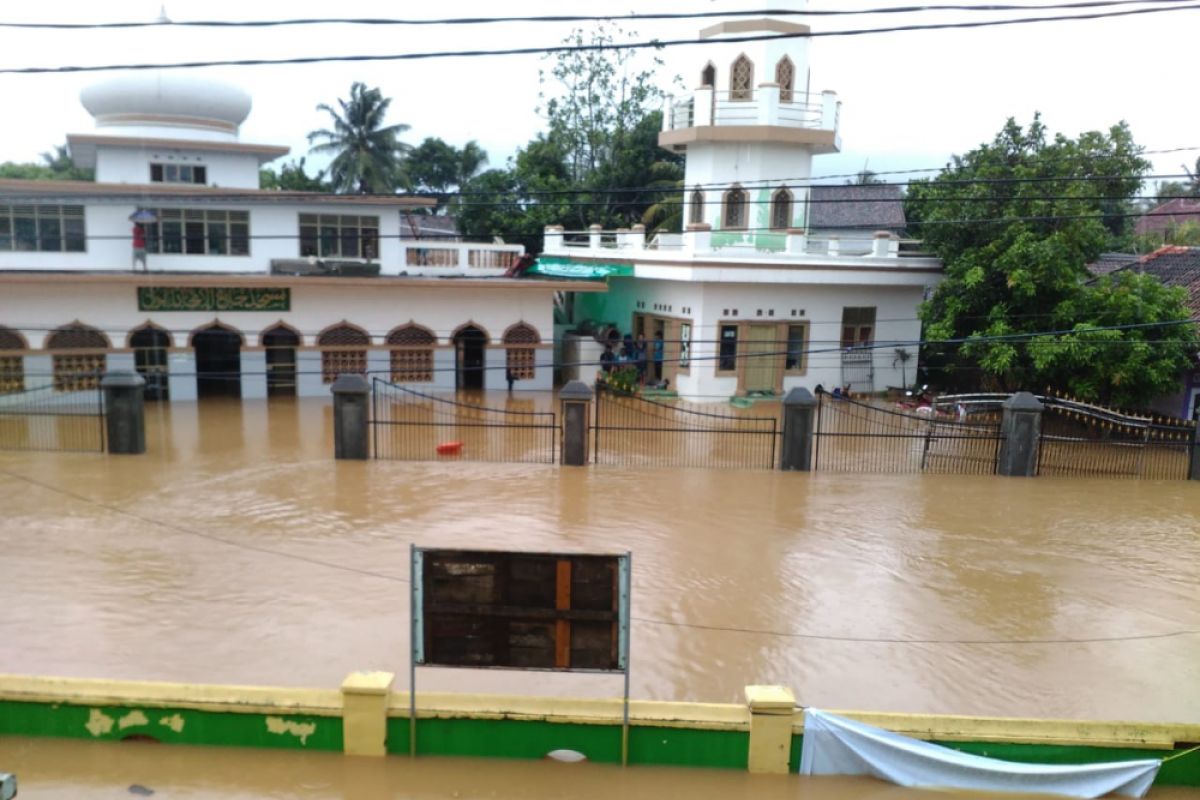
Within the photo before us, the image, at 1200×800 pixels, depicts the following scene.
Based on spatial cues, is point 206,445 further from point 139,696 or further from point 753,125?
point 753,125

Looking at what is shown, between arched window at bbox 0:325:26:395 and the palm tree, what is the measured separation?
71.0 ft

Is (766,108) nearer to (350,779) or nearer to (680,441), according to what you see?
(680,441)

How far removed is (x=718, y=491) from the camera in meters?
16.9

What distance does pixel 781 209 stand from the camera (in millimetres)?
29344

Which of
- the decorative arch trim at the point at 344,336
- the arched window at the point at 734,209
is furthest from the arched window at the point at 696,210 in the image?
the decorative arch trim at the point at 344,336

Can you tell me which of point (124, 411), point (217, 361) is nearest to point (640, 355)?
point (217, 361)

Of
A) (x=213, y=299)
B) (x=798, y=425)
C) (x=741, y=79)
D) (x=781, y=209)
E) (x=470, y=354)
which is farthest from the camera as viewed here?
(x=781, y=209)

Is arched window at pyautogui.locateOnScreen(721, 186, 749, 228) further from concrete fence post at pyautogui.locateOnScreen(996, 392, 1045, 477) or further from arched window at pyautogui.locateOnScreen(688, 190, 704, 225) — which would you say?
concrete fence post at pyautogui.locateOnScreen(996, 392, 1045, 477)

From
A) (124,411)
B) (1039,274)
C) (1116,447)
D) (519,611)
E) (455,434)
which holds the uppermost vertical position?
(1039,274)

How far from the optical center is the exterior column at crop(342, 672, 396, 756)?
708 cm

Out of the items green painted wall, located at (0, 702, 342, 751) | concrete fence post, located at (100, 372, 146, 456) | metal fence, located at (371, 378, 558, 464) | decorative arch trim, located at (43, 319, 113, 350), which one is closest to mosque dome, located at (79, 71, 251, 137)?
decorative arch trim, located at (43, 319, 113, 350)

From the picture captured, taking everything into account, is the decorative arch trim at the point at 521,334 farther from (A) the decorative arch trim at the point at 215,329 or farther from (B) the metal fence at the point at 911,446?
(B) the metal fence at the point at 911,446

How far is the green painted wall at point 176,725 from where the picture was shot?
711 cm

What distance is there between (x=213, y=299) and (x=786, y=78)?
17.2 meters
